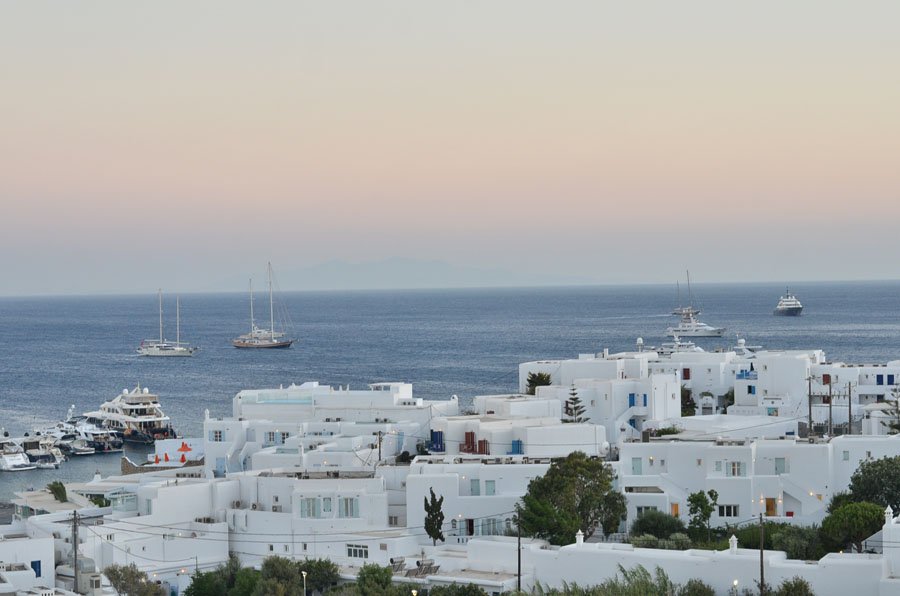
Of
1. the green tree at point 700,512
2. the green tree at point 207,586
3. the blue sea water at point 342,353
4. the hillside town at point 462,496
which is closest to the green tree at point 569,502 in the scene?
the hillside town at point 462,496

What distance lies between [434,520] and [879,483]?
1041 centimetres

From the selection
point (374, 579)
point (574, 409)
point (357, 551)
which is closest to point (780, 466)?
point (357, 551)

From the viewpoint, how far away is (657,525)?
3403 centimetres

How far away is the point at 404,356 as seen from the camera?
118688 mm

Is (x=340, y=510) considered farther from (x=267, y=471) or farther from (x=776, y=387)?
(x=776, y=387)

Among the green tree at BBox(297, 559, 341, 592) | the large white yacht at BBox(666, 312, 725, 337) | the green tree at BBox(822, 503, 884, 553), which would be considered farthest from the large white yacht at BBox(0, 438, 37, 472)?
the large white yacht at BBox(666, 312, 725, 337)

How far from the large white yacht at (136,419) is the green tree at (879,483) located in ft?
145

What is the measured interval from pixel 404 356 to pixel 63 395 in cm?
3410

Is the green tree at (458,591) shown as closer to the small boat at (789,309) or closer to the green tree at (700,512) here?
the green tree at (700,512)

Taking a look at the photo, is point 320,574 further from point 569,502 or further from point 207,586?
point 569,502

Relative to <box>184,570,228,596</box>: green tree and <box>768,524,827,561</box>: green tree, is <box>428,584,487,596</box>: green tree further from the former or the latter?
<box>768,524,827,561</box>: green tree

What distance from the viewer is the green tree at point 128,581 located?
31391 millimetres

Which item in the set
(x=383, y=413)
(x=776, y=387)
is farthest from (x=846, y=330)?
(x=383, y=413)

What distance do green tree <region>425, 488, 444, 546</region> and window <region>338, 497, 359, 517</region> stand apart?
69.3 inches
